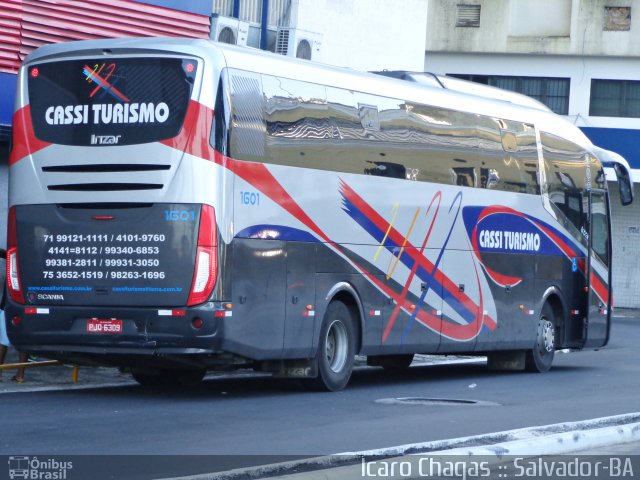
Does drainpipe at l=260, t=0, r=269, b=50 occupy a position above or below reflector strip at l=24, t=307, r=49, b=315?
above

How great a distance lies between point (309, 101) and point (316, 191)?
1.00 metres

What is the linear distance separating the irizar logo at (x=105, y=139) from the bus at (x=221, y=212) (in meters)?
0.01

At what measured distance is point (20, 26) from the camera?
18.2 m

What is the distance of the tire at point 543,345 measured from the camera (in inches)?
770

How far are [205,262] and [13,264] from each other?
224 cm

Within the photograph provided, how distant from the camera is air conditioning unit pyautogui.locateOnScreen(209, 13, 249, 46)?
21516mm

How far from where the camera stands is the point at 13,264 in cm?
1388

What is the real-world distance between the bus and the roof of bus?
0.03m

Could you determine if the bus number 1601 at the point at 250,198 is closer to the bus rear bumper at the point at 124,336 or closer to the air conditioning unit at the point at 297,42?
the bus rear bumper at the point at 124,336

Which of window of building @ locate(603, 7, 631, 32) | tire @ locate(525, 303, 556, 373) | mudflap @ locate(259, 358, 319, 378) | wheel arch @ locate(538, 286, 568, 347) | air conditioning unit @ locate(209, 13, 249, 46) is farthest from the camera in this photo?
window of building @ locate(603, 7, 631, 32)

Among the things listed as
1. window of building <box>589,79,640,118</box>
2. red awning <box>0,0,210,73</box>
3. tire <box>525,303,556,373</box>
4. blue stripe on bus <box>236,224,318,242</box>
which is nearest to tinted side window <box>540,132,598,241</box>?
tire <box>525,303,556,373</box>

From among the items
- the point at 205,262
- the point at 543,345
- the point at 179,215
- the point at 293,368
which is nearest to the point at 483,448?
the point at 205,262

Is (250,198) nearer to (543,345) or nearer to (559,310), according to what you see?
(543,345)

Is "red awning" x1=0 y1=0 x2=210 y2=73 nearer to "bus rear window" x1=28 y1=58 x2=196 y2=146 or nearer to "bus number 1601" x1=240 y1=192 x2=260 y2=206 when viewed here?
"bus rear window" x1=28 y1=58 x2=196 y2=146
